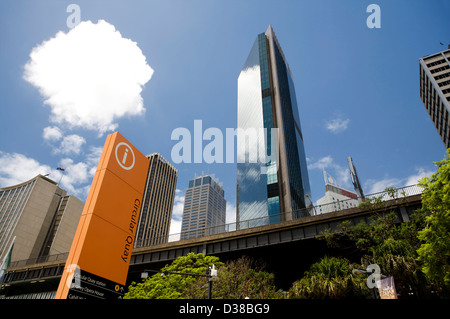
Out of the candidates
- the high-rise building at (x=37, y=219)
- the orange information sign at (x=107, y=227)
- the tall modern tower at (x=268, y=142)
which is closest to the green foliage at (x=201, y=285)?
the orange information sign at (x=107, y=227)

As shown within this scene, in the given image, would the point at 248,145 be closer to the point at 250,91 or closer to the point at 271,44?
the point at 250,91

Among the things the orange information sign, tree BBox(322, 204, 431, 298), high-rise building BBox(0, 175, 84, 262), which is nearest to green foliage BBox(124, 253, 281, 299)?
tree BBox(322, 204, 431, 298)

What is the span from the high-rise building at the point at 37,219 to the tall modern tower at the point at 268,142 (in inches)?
3133

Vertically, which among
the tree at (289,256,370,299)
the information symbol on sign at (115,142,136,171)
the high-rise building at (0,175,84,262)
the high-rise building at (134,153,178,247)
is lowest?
the tree at (289,256,370,299)

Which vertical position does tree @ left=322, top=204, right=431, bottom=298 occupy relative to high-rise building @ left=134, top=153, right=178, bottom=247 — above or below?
below

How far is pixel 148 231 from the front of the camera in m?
177

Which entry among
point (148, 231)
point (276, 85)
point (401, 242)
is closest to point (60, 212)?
point (148, 231)

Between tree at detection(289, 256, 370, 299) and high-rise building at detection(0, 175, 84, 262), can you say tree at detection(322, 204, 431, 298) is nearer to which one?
tree at detection(289, 256, 370, 299)

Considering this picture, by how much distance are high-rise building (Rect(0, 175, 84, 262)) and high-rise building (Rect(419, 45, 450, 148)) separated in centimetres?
16704

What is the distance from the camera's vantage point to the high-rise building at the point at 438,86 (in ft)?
406

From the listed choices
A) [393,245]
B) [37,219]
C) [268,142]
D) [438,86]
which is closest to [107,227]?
[393,245]

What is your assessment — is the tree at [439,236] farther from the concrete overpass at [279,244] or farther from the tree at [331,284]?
the concrete overpass at [279,244]

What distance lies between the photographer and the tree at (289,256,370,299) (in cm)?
2334

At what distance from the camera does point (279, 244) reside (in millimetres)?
33312
